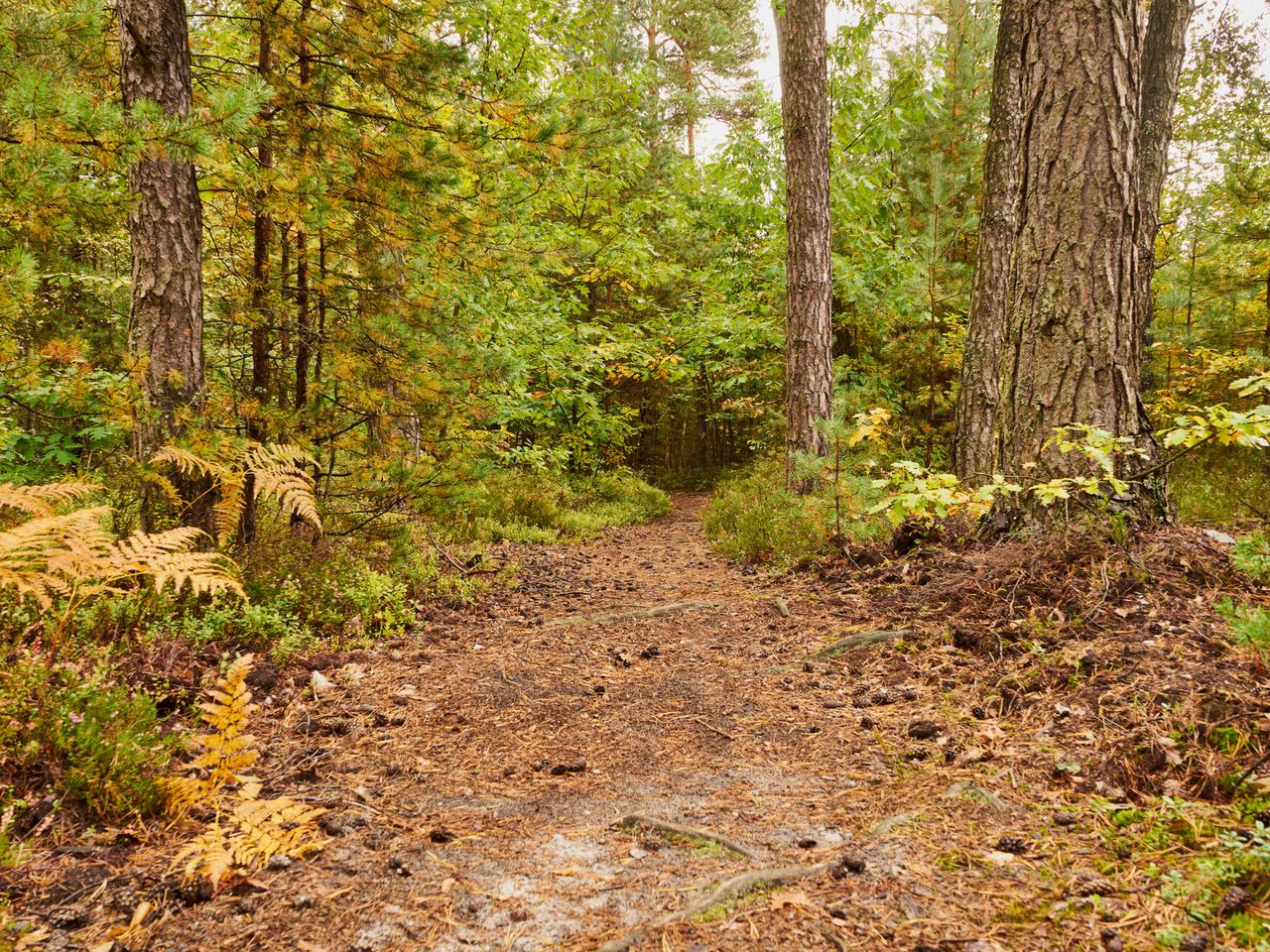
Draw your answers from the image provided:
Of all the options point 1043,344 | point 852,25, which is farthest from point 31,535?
point 852,25

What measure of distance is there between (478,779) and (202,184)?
17.0 feet

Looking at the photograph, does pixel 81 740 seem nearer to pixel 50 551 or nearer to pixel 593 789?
pixel 50 551

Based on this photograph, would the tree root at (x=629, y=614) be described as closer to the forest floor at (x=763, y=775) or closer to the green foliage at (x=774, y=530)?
the forest floor at (x=763, y=775)

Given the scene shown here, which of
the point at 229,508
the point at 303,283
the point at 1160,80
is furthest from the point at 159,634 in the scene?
the point at 1160,80

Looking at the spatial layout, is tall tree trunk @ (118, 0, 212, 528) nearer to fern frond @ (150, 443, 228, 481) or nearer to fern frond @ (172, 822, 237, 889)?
fern frond @ (150, 443, 228, 481)

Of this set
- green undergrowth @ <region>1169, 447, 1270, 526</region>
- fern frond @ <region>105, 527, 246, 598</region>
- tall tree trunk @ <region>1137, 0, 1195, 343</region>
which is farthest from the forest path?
tall tree trunk @ <region>1137, 0, 1195, 343</region>

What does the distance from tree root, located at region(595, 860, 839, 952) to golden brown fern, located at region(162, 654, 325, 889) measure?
1.20 m

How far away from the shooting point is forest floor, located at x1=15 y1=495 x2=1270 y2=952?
77.5 inches

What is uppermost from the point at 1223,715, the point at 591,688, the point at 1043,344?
the point at 1043,344

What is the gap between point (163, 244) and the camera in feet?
13.9

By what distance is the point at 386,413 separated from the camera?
→ 5.31 metres

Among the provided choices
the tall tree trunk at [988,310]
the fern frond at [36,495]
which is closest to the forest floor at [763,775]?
the fern frond at [36,495]

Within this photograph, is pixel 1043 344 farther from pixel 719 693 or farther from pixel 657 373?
pixel 657 373

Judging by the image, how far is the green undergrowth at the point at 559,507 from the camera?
31.6 feet
